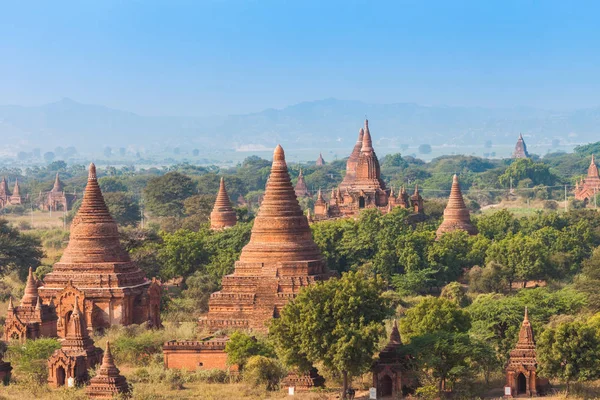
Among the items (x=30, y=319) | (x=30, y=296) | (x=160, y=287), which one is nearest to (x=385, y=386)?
(x=160, y=287)

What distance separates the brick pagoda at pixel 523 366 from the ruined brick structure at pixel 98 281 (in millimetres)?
16443

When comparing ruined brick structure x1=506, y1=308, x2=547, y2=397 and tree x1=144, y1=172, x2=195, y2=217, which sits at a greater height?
tree x1=144, y1=172, x2=195, y2=217

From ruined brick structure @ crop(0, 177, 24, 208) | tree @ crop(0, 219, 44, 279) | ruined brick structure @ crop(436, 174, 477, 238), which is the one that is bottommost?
tree @ crop(0, 219, 44, 279)

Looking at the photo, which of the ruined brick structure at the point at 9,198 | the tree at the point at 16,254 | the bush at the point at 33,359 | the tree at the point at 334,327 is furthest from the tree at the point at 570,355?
the ruined brick structure at the point at 9,198

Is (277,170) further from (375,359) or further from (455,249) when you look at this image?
(455,249)

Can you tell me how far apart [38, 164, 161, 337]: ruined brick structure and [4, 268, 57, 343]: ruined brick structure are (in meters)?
0.36

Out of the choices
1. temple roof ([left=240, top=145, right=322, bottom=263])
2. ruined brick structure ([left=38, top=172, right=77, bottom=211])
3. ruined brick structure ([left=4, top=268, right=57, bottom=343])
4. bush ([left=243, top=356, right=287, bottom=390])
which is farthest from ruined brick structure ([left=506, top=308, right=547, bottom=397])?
ruined brick structure ([left=38, top=172, right=77, bottom=211])

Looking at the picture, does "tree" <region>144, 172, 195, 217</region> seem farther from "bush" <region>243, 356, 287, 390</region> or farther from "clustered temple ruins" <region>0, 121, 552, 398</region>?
"bush" <region>243, 356, 287, 390</region>

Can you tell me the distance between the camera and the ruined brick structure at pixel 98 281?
159 feet

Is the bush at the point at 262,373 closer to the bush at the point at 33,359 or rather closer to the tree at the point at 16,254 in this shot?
the bush at the point at 33,359

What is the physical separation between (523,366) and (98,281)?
18.2 meters

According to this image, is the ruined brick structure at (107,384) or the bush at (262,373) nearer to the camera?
the ruined brick structure at (107,384)

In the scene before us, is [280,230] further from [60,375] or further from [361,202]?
[361,202]

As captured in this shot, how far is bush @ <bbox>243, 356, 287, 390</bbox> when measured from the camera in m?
38.8
